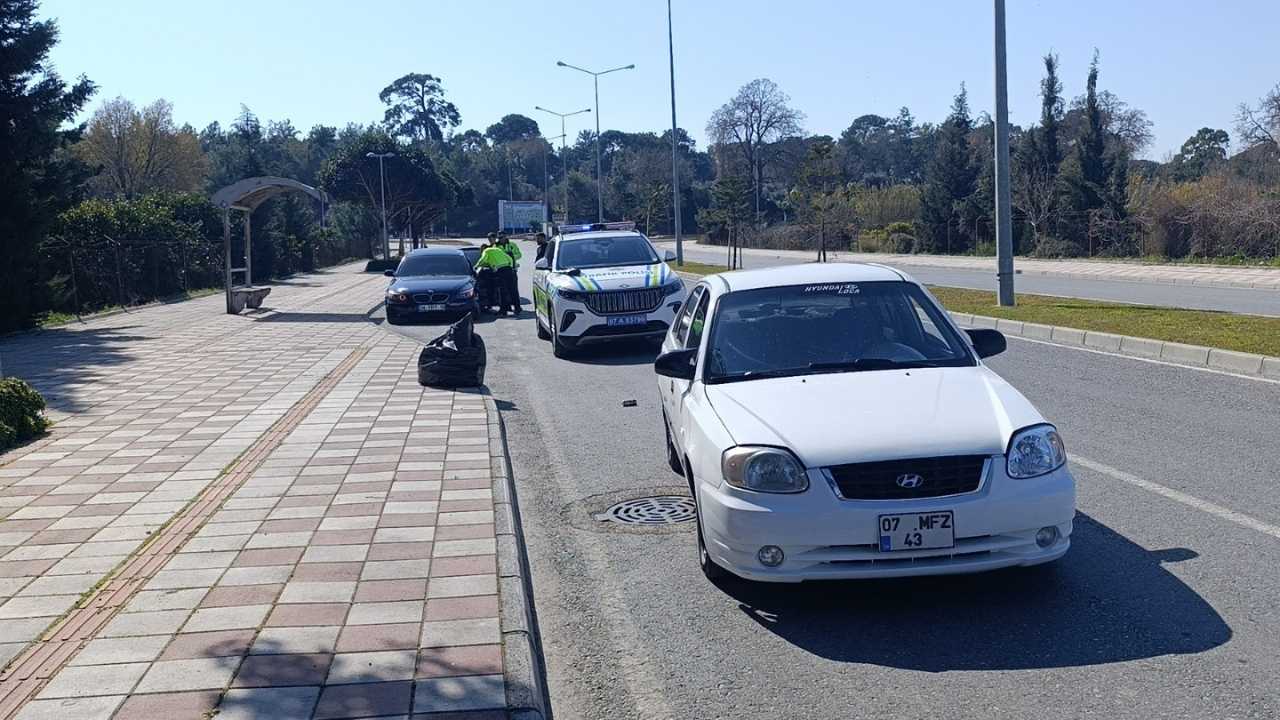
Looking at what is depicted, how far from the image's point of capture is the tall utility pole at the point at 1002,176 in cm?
2031

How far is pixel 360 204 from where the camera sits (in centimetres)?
7981

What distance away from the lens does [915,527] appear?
5145 millimetres

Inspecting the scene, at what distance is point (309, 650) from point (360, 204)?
77823 millimetres

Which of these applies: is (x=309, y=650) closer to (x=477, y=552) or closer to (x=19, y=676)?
(x=19, y=676)

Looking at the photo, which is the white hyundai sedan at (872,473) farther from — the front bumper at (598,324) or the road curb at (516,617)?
the front bumper at (598,324)

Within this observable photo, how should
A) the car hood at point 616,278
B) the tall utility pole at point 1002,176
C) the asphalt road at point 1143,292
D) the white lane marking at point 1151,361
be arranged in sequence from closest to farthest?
the white lane marking at point 1151,361 < the car hood at point 616,278 < the tall utility pole at point 1002,176 < the asphalt road at point 1143,292

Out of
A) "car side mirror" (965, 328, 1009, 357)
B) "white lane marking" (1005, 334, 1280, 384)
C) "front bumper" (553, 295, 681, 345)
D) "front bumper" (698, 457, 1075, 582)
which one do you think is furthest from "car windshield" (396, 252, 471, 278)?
"front bumper" (698, 457, 1075, 582)

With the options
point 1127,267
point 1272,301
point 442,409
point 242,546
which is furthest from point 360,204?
point 242,546

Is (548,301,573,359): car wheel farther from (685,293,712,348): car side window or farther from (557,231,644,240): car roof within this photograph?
(685,293,712,348): car side window

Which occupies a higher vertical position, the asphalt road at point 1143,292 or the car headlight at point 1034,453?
the car headlight at point 1034,453

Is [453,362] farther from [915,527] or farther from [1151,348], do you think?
[915,527]

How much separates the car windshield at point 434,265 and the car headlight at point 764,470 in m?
19.8

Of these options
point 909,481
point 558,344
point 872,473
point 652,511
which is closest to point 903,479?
point 909,481

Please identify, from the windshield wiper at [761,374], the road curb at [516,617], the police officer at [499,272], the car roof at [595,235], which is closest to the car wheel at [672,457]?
the road curb at [516,617]
